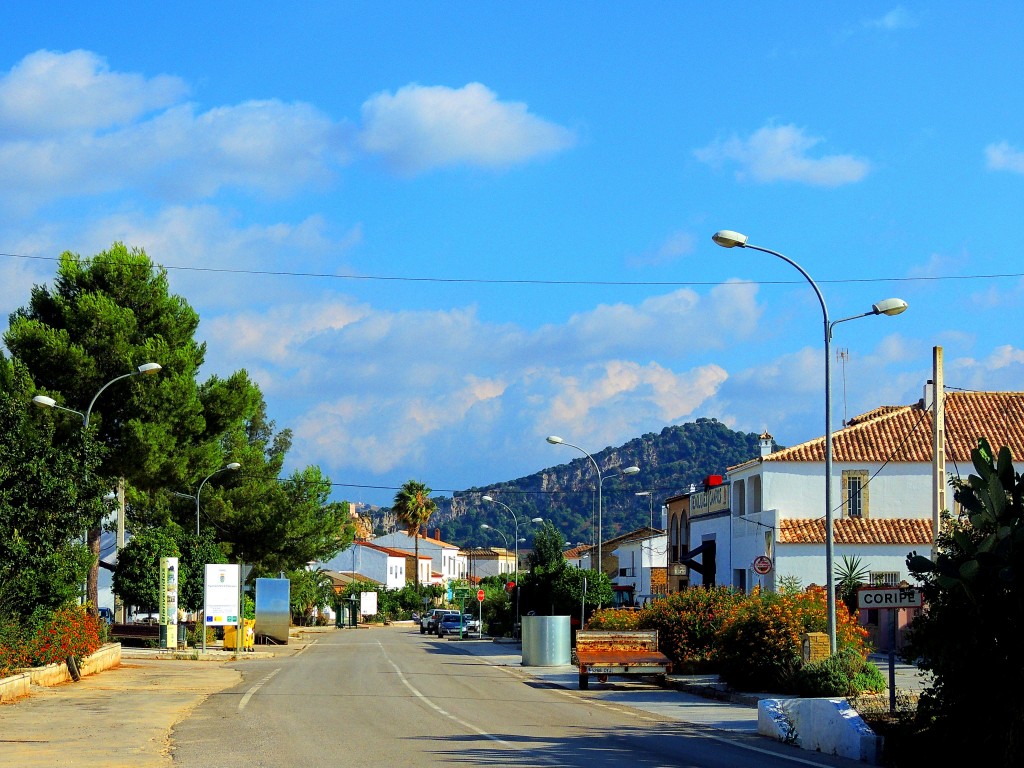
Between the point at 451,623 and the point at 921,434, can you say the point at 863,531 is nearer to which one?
the point at 921,434

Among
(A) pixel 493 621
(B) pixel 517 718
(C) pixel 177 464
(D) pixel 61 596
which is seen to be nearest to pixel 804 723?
(B) pixel 517 718

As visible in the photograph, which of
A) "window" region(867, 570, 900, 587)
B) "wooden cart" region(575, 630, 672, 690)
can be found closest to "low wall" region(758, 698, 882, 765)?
"wooden cart" region(575, 630, 672, 690)

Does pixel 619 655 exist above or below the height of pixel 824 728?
below

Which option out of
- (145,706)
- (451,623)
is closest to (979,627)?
(145,706)

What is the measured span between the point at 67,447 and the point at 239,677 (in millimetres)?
7827

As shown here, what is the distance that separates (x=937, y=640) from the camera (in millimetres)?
13609

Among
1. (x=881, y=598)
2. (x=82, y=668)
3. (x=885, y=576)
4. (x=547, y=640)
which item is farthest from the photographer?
(x=885, y=576)

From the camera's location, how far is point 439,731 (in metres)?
17.5

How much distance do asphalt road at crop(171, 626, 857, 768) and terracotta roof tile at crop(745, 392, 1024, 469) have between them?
2413 cm

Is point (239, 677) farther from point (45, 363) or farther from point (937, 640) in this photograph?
point (937, 640)

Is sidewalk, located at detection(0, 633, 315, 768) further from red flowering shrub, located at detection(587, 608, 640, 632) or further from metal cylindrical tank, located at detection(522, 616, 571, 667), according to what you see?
red flowering shrub, located at detection(587, 608, 640, 632)

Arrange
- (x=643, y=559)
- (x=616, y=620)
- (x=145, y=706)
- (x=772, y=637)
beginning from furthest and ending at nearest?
(x=643, y=559) < (x=616, y=620) < (x=772, y=637) < (x=145, y=706)

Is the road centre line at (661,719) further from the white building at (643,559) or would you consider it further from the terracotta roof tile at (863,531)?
the white building at (643,559)

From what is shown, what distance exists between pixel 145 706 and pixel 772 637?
12368 mm
